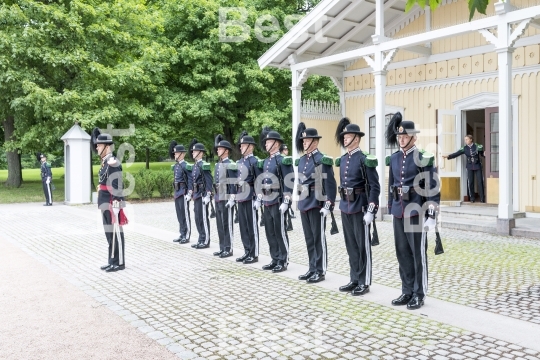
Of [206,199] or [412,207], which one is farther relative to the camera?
[206,199]

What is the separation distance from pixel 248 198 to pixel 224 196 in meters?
0.66

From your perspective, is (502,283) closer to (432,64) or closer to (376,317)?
(376,317)

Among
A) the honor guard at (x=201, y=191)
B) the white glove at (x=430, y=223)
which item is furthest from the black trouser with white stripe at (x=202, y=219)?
the white glove at (x=430, y=223)

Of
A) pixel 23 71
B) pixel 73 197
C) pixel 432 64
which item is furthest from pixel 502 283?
pixel 23 71

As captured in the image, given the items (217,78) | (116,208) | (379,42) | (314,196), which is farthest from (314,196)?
(217,78)

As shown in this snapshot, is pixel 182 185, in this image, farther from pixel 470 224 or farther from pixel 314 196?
pixel 470 224

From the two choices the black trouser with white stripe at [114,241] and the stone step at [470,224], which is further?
the stone step at [470,224]

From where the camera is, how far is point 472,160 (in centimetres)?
1414

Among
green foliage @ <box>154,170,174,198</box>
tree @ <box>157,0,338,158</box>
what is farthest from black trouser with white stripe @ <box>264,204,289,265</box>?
tree @ <box>157,0,338,158</box>

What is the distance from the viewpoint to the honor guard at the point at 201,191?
1009 cm

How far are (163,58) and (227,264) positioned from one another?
17.1 m

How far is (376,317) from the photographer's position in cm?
552

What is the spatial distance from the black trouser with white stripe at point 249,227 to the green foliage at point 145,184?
509 inches

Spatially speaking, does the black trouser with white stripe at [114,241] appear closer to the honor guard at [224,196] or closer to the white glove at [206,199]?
the honor guard at [224,196]
